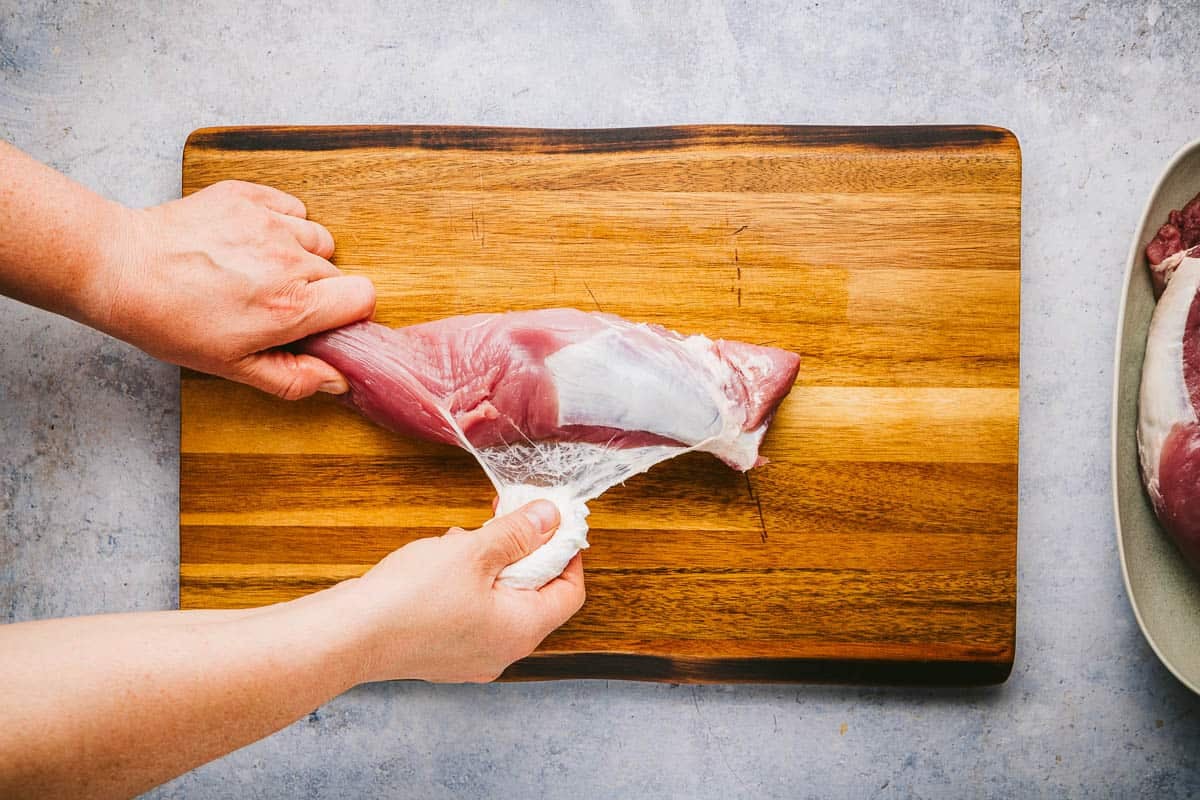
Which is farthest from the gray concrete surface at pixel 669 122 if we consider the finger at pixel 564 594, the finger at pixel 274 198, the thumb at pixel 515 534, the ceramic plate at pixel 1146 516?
the thumb at pixel 515 534

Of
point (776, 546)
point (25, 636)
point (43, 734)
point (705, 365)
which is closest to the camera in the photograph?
point (43, 734)

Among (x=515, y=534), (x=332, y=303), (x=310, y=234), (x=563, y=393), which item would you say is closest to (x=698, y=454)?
(x=563, y=393)

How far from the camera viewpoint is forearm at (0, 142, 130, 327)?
1491mm

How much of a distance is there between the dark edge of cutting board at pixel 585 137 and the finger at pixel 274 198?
10 centimetres

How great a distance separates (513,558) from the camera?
1474mm

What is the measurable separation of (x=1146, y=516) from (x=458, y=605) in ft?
5.06

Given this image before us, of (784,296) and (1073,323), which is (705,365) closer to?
(784,296)

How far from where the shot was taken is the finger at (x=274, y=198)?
1.65 metres

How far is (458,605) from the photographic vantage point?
4.46ft

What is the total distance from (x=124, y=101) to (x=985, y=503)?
2221 millimetres

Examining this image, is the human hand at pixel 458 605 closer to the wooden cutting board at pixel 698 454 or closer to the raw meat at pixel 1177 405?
the wooden cutting board at pixel 698 454

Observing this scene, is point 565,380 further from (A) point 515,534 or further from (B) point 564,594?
(B) point 564,594

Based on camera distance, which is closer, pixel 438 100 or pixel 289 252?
pixel 289 252

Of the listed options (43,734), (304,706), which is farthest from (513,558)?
(43,734)
